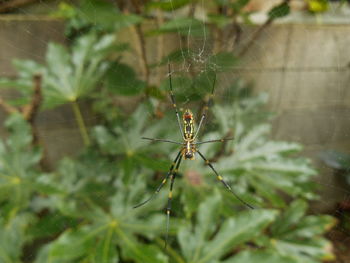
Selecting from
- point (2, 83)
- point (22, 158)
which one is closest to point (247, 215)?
point (22, 158)

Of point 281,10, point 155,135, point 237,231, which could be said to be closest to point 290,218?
point 237,231

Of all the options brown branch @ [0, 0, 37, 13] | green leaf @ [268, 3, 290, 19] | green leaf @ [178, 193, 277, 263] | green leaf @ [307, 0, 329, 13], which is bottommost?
green leaf @ [178, 193, 277, 263]

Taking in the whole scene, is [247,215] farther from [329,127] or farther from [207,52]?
[329,127]

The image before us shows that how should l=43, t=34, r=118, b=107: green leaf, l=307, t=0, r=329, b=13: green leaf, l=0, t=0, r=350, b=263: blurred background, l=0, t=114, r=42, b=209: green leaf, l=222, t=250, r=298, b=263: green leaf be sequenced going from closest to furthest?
l=222, t=250, r=298, b=263: green leaf < l=0, t=0, r=350, b=263: blurred background < l=0, t=114, r=42, b=209: green leaf < l=43, t=34, r=118, b=107: green leaf < l=307, t=0, r=329, b=13: green leaf

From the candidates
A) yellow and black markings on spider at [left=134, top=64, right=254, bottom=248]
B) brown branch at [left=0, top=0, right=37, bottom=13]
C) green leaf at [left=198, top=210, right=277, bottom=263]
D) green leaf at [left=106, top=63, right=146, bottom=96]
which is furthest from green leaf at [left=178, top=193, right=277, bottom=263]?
brown branch at [left=0, top=0, right=37, bottom=13]

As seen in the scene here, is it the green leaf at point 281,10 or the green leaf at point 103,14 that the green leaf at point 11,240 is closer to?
the green leaf at point 103,14

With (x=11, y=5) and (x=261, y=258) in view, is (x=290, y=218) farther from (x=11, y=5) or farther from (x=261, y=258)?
(x=11, y=5)

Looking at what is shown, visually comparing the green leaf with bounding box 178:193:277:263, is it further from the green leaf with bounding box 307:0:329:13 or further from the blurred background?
the green leaf with bounding box 307:0:329:13

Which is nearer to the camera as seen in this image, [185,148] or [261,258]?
[261,258]

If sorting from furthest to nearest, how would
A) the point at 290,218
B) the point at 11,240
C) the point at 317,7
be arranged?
the point at 317,7, the point at 290,218, the point at 11,240
